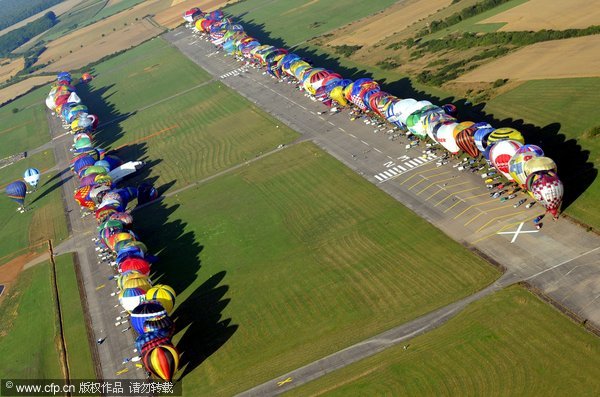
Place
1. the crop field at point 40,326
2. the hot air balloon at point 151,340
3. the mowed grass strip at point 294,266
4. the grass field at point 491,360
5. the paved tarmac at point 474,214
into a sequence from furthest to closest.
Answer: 1. the crop field at point 40,326
2. the mowed grass strip at point 294,266
3. the hot air balloon at point 151,340
4. the paved tarmac at point 474,214
5. the grass field at point 491,360

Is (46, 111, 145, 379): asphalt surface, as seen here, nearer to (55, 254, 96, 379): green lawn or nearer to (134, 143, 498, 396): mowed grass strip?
(55, 254, 96, 379): green lawn

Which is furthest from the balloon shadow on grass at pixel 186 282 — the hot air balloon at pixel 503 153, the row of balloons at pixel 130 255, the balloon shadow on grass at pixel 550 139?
the balloon shadow on grass at pixel 550 139

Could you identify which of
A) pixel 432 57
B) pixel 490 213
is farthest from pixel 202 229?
pixel 432 57

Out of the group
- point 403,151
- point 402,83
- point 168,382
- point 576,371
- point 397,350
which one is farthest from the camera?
point 402,83

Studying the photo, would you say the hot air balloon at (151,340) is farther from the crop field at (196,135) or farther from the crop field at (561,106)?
the crop field at (561,106)

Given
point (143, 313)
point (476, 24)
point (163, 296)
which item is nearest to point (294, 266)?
point (163, 296)

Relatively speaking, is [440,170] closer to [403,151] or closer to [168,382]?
[403,151]

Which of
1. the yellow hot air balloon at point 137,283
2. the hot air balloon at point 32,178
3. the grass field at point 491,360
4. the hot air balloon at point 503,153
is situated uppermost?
the hot air balloon at point 32,178
